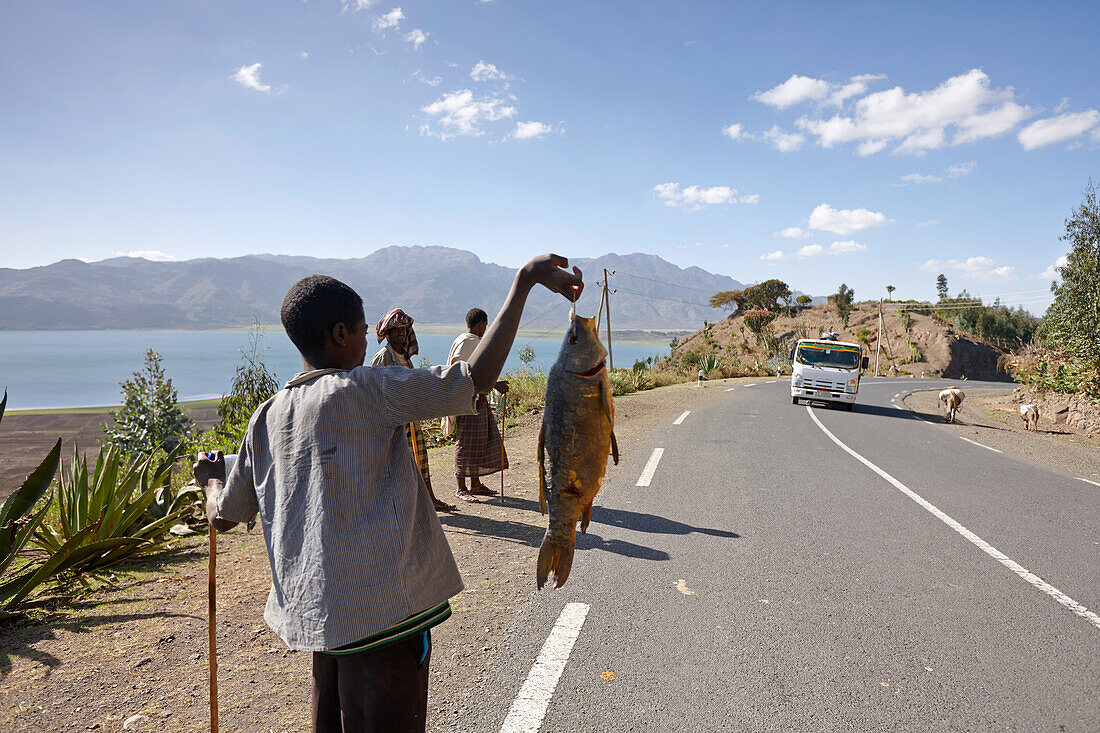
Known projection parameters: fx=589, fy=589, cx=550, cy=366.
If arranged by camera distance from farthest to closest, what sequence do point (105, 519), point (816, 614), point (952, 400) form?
point (952, 400) → point (105, 519) → point (816, 614)

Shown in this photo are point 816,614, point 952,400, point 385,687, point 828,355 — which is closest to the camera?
point 385,687

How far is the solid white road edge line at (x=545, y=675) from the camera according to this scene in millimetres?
2953

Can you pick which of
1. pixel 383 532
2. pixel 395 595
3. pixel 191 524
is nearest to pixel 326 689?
pixel 395 595

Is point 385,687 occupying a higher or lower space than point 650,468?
higher

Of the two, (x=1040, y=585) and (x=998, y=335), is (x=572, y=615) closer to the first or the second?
(x=1040, y=585)

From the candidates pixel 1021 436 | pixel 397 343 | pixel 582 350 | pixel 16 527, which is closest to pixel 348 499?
pixel 582 350

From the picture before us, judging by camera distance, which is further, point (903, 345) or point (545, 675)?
point (903, 345)

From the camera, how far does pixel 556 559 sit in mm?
1570

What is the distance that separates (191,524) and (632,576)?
4465 millimetres

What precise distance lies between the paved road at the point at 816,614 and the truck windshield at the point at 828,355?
10857 mm

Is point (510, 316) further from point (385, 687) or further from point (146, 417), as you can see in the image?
point (146, 417)

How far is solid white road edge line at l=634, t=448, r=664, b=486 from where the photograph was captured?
816 centimetres

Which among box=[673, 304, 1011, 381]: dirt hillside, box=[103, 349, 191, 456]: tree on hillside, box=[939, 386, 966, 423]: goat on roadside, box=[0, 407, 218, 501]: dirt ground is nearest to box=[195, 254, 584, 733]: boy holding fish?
box=[103, 349, 191, 456]: tree on hillside

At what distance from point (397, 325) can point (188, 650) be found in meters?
3.18
